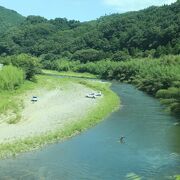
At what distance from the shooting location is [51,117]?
47.7 m

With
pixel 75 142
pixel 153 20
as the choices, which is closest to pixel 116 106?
pixel 75 142

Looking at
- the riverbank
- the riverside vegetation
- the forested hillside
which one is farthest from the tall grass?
the forested hillside

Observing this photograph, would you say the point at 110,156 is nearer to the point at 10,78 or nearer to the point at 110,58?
the point at 10,78

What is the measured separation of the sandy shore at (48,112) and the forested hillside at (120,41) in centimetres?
3752

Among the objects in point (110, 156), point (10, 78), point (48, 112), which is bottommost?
point (110, 156)

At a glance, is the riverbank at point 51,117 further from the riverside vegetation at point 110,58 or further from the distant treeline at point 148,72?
the distant treeline at point 148,72

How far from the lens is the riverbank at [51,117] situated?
3506 cm

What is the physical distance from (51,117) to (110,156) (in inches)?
693

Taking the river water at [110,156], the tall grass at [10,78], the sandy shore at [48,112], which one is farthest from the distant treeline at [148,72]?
the tall grass at [10,78]

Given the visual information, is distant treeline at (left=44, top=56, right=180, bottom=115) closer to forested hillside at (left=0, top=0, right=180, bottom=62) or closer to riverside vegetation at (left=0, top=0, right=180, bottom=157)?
riverside vegetation at (left=0, top=0, right=180, bottom=157)

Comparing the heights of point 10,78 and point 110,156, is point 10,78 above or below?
above

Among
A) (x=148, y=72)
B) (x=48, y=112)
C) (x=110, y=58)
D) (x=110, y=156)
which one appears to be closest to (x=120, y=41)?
(x=110, y=58)

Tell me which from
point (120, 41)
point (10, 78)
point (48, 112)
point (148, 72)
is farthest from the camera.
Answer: point (120, 41)

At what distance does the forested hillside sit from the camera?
393ft
